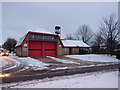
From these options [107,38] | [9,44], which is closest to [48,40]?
[107,38]

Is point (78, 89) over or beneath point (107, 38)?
beneath

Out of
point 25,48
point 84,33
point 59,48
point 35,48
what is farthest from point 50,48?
point 84,33

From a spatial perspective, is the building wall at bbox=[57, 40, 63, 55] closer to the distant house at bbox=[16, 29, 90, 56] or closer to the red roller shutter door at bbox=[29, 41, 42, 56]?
the distant house at bbox=[16, 29, 90, 56]

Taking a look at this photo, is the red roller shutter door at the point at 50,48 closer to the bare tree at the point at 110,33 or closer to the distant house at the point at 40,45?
the distant house at the point at 40,45

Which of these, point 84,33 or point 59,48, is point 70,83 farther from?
point 84,33

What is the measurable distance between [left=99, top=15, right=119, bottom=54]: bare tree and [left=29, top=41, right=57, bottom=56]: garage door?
46.0ft

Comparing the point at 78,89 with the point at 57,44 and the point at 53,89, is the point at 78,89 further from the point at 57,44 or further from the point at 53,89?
the point at 57,44

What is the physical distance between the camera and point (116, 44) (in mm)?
22344

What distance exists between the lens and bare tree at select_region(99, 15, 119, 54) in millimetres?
22156

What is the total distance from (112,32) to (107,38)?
216 centimetres

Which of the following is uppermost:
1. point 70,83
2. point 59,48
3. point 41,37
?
point 41,37

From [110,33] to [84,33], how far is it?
25.2 m

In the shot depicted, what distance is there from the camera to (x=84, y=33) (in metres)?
47.7

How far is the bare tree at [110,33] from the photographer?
22.2m
